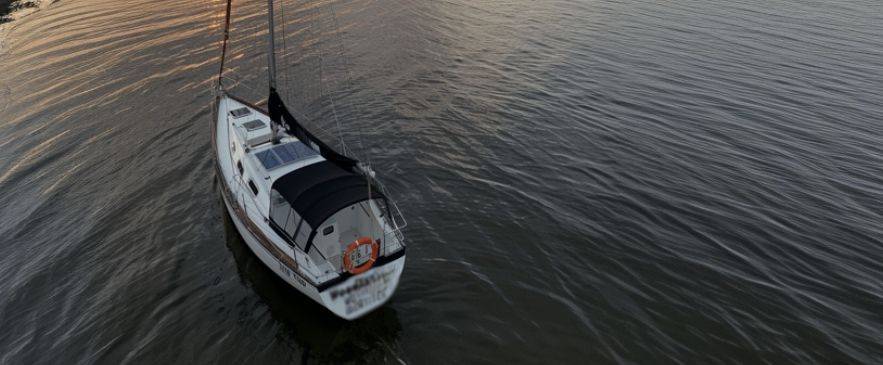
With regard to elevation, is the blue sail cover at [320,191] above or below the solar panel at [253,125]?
below

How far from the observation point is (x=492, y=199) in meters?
19.8

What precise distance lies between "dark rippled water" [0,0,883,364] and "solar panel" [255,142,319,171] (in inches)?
155

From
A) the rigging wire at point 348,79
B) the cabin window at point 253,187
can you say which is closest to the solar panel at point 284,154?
the cabin window at point 253,187

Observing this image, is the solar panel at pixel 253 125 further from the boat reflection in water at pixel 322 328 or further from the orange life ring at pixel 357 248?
the orange life ring at pixel 357 248

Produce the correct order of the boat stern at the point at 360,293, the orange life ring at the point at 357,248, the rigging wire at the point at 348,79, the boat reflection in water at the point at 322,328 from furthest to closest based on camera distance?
the rigging wire at the point at 348,79 → the boat reflection in water at the point at 322,328 → the orange life ring at the point at 357,248 → the boat stern at the point at 360,293

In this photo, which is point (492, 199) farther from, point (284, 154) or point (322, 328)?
point (322, 328)

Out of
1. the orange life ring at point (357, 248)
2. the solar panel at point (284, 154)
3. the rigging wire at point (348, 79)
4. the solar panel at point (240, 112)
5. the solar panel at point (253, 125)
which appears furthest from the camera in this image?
the rigging wire at point (348, 79)

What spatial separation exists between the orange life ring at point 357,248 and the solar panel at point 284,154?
5601mm

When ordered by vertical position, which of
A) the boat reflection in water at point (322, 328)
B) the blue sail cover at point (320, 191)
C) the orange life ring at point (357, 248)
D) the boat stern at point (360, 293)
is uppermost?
the blue sail cover at point (320, 191)

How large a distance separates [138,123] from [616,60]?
3739 cm

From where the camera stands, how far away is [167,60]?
34.5m

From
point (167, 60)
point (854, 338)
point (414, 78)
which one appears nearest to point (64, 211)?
point (167, 60)

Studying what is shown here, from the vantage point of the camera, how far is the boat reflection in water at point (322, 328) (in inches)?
499

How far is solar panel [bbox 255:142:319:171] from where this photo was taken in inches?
632
